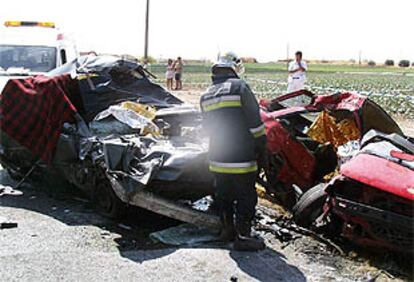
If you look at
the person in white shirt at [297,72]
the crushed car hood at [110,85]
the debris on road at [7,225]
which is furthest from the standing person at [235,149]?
→ the person in white shirt at [297,72]

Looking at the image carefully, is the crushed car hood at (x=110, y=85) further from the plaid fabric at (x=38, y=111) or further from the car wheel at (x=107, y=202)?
the car wheel at (x=107, y=202)

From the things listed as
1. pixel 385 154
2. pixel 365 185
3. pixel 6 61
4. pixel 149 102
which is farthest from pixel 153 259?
pixel 6 61

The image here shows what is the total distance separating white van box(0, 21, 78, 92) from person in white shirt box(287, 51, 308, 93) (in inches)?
229

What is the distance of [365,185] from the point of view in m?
4.61

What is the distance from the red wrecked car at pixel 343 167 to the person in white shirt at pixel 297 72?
7690mm

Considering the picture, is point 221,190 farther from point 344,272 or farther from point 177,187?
point 344,272

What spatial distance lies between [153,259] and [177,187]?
0.86 metres

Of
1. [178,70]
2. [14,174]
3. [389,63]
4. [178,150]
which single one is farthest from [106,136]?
[389,63]

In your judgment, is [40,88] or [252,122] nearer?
[252,122]

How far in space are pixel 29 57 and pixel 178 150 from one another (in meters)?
6.92

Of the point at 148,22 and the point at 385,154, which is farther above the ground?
the point at 148,22

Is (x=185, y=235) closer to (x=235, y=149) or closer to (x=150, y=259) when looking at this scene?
(x=150, y=259)

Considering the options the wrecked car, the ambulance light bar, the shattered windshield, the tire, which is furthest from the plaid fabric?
the ambulance light bar

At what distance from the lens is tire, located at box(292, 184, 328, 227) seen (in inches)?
207
